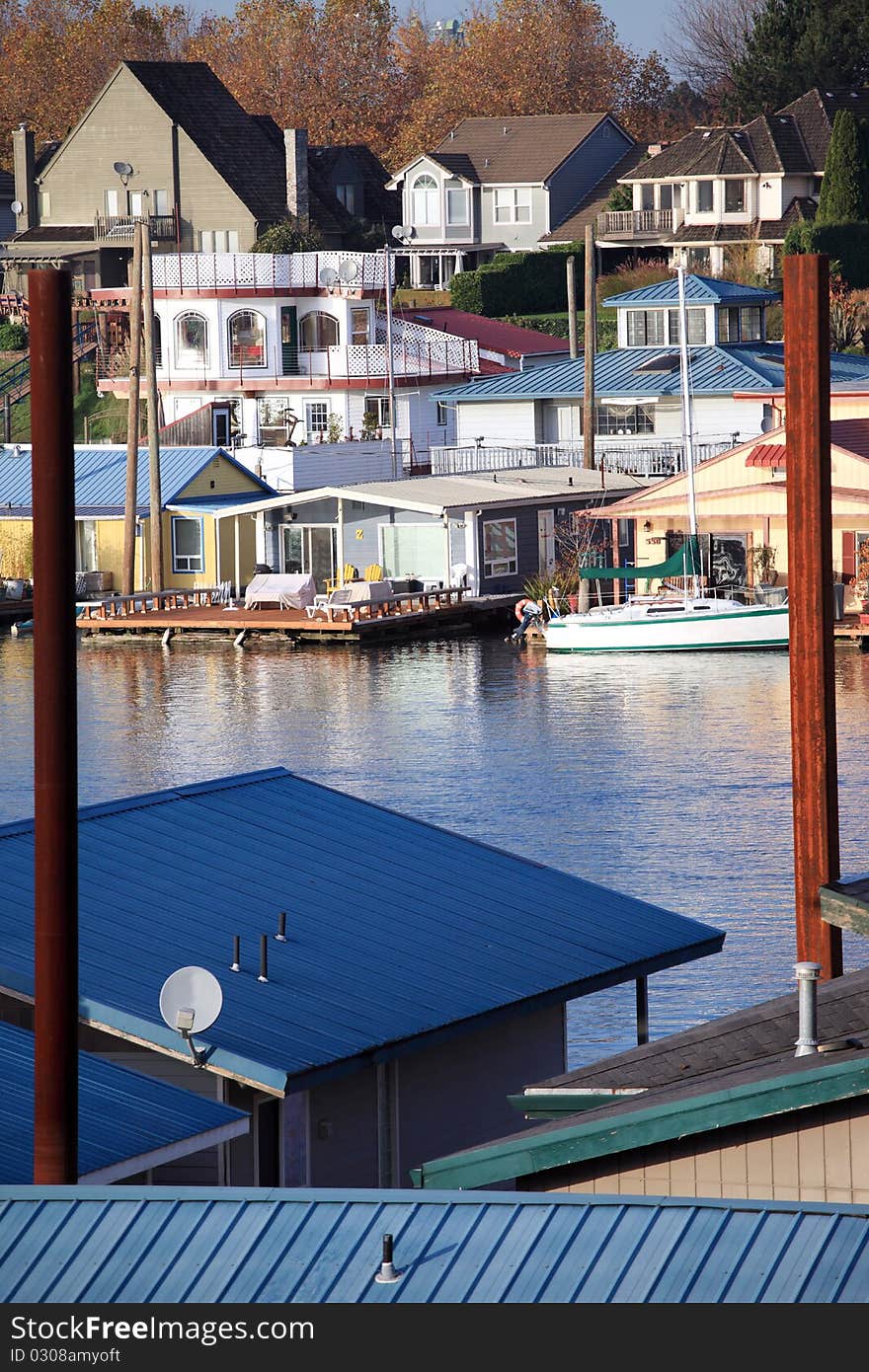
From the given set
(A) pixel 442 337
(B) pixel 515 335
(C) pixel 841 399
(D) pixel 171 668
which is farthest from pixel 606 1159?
(B) pixel 515 335

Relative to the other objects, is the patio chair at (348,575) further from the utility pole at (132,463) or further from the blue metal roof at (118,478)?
the utility pole at (132,463)

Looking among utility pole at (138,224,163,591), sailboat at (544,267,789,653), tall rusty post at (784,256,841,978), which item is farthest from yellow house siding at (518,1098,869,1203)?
utility pole at (138,224,163,591)

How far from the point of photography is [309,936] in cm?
1480

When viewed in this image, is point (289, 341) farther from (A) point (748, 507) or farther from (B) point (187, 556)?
(A) point (748, 507)

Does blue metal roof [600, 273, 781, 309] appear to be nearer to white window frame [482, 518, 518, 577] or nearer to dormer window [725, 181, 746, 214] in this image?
white window frame [482, 518, 518, 577]

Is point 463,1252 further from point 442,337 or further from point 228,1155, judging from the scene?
point 442,337

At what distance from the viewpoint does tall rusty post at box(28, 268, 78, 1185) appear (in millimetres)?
9823

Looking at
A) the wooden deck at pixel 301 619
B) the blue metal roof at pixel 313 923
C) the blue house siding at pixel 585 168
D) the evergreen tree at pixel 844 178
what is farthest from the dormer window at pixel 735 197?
the blue metal roof at pixel 313 923

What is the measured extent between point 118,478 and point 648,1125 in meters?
56.8

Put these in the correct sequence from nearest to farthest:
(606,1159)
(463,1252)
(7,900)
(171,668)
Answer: (463,1252)
(606,1159)
(7,900)
(171,668)

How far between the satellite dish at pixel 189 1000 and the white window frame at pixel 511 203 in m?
96.0

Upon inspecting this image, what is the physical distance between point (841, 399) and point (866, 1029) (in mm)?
49511

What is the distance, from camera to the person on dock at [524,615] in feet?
182

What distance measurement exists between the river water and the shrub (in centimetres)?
3818
